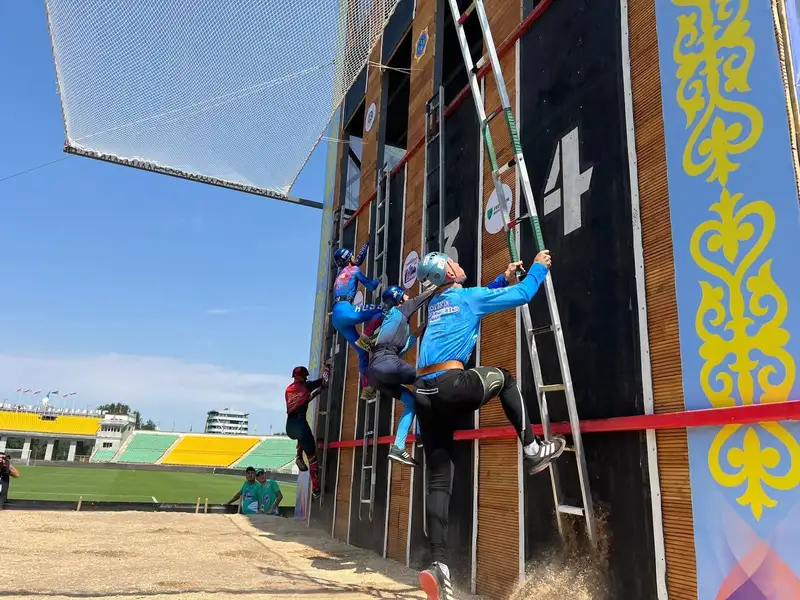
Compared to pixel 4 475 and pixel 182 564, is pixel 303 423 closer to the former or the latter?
pixel 182 564

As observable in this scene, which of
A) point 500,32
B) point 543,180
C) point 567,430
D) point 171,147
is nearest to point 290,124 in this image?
point 171,147

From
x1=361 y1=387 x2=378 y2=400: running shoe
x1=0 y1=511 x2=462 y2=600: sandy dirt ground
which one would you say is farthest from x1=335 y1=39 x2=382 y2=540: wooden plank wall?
x1=361 y1=387 x2=378 y2=400: running shoe

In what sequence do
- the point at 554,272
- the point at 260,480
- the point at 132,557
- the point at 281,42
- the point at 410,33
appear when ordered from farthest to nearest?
the point at 260,480
the point at 410,33
the point at 281,42
the point at 132,557
the point at 554,272

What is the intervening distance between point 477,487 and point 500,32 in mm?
4879

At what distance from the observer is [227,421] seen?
175 metres

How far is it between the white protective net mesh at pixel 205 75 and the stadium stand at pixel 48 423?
86.1m

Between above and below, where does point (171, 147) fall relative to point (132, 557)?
above

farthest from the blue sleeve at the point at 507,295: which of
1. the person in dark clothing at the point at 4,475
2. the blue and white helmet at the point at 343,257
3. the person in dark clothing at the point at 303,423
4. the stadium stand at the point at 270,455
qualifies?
the stadium stand at the point at 270,455

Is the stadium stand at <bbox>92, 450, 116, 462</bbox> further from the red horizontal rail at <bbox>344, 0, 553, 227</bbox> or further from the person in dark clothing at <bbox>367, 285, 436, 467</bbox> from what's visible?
the person in dark clothing at <bbox>367, 285, 436, 467</bbox>

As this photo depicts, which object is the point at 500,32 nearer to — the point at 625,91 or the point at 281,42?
the point at 625,91

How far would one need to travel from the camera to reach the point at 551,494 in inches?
163

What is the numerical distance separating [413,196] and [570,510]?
16.5ft

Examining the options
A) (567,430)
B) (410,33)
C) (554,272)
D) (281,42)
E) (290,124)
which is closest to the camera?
(567,430)

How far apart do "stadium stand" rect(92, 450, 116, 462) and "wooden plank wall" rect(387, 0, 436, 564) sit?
77.0m
